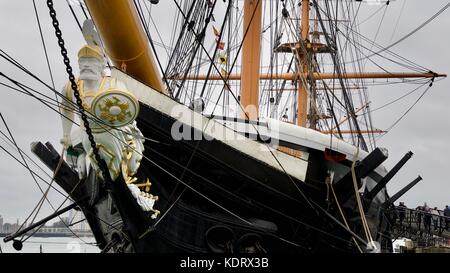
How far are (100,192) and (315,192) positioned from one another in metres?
3.19

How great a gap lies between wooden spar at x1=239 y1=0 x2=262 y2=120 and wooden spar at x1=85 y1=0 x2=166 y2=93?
248cm

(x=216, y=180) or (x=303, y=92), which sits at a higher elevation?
(x=303, y=92)

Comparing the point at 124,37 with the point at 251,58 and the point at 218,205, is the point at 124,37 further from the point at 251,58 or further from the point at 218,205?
the point at 251,58

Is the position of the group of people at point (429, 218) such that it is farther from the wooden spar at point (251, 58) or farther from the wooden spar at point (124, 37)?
the wooden spar at point (124, 37)

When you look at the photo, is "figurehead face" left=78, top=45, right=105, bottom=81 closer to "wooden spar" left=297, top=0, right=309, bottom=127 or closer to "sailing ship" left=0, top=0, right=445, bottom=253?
"sailing ship" left=0, top=0, right=445, bottom=253

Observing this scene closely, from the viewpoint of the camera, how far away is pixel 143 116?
9.25 metres

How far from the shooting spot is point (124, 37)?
32.6ft

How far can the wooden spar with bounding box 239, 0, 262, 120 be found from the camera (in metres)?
13.1

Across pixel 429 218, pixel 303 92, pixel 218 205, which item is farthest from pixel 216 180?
pixel 303 92

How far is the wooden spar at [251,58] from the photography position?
1312 cm

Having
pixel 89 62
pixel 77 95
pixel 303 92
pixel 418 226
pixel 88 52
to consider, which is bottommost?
pixel 77 95

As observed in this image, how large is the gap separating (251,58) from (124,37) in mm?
3901

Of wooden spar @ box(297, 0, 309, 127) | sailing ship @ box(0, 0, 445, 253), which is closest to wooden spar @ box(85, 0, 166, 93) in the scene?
sailing ship @ box(0, 0, 445, 253)
